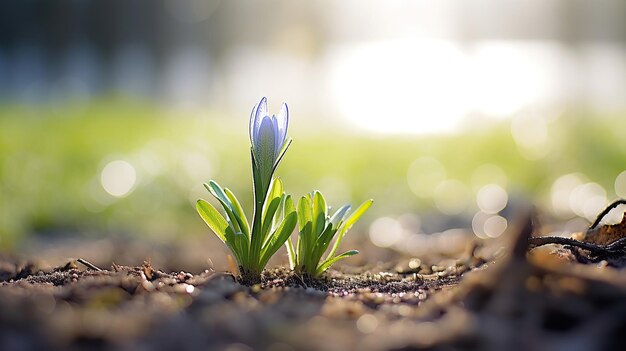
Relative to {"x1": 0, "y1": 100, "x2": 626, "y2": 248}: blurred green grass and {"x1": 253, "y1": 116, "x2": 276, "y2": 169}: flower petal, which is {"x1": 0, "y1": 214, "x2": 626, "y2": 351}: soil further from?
{"x1": 0, "y1": 100, "x2": 626, "y2": 248}: blurred green grass

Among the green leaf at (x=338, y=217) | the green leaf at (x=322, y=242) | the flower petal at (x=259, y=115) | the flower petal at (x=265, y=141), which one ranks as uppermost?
the flower petal at (x=259, y=115)

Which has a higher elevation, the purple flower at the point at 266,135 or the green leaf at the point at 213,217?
the purple flower at the point at 266,135

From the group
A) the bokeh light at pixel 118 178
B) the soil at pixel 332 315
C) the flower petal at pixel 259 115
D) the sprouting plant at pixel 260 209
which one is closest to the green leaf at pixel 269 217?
the sprouting plant at pixel 260 209

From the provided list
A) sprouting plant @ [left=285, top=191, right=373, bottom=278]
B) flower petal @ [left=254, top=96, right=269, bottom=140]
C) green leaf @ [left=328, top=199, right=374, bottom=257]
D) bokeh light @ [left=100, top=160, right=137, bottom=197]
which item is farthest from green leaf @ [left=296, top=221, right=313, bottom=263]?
bokeh light @ [left=100, top=160, right=137, bottom=197]

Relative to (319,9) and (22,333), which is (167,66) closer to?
(319,9)

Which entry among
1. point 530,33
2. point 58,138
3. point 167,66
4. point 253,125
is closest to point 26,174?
point 58,138

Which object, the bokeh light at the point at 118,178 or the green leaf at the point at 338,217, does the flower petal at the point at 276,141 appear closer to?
the green leaf at the point at 338,217

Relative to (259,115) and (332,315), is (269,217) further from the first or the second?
(332,315)

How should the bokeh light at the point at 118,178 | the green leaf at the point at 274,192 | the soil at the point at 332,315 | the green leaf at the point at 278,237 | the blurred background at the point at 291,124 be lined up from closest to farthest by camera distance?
the soil at the point at 332,315 → the green leaf at the point at 278,237 → the green leaf at the point at 274,192 → the blurred background at the point at 291,124 → the bokeh light at the point at 118,178
